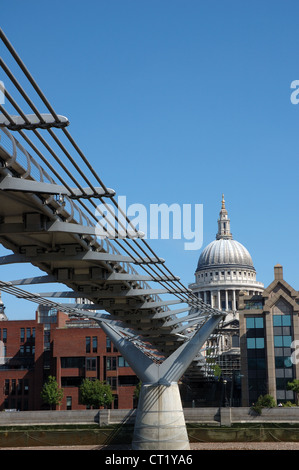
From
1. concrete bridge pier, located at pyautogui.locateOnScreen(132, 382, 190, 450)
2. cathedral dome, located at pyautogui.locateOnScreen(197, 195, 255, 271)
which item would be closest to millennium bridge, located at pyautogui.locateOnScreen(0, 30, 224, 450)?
concrete bridge pier, located at pyautogui.locateOnScreen(132, 382, 190, 450)

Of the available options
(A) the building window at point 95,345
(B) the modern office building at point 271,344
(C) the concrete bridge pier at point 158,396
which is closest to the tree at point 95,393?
(A) the building window at point 95,345

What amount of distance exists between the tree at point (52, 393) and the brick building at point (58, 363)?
5.99 ft

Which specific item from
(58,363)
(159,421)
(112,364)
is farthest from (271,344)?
(159,421)

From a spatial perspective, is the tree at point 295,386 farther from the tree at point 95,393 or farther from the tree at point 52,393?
the tree at point 52,393

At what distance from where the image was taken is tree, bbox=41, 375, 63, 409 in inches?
3169

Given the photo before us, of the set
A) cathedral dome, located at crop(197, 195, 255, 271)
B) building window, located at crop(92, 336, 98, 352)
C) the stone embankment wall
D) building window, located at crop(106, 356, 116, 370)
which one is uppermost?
cathedral dome, located at crop(197, 195, 255, 271)

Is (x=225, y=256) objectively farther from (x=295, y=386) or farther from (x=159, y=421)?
(x=159, y=421)

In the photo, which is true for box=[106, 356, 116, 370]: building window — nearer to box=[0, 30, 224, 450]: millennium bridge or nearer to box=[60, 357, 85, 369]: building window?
box=[60, 357, 85, 369]: building window

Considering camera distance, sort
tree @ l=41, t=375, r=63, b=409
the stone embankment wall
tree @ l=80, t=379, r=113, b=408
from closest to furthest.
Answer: the stone embankment wall < tree @ l=80, t=379, r=113, b=408 < tree @ l=41, t=375, r=63, b=409

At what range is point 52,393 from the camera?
80500mm

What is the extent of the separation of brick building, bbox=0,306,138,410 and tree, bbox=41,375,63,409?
1.83 m

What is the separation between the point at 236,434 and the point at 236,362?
39.7m

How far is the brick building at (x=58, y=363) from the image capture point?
83.6 meters
